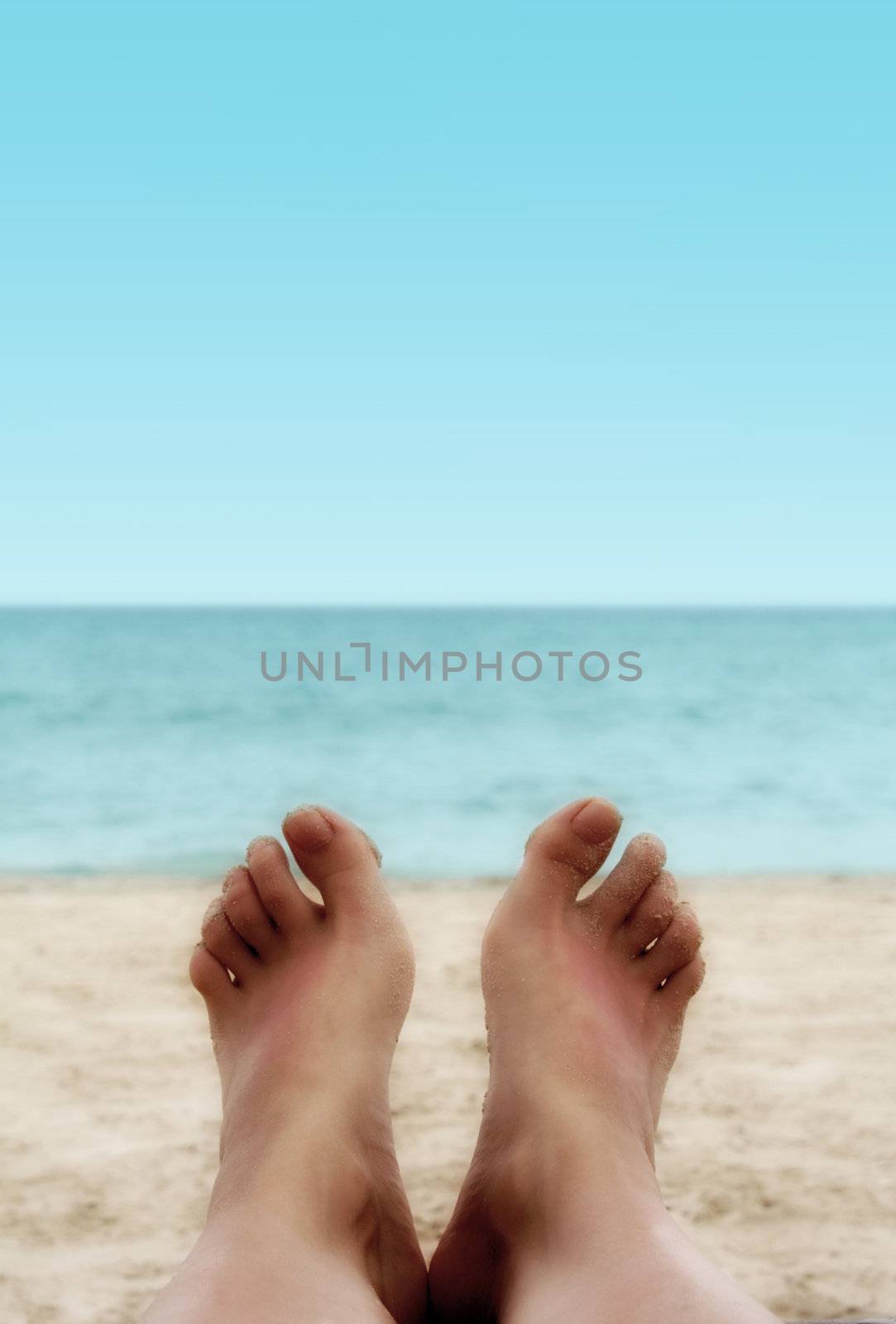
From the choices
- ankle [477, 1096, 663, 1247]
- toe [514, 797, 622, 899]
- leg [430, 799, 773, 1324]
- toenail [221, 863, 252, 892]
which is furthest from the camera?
toenail [221, 863, 252, 892]

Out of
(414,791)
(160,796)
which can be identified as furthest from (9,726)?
(414,791)

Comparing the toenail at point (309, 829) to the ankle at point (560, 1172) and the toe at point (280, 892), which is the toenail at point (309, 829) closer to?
the toe at point (280, 892)

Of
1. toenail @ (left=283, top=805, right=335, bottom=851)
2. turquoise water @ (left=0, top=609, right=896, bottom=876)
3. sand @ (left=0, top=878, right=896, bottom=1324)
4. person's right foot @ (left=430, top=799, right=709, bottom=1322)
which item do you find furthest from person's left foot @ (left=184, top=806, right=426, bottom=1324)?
turquoise water @ (left=0, top=609, right=896, bottom=876)

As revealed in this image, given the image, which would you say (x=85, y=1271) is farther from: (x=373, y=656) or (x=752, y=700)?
(x=373, y=656)

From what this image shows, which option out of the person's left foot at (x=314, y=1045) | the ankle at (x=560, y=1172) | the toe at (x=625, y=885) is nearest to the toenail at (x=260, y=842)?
the person's left foot at (x=314, y=1045)

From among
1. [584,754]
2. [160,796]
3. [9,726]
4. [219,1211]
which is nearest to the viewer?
[219,1211]

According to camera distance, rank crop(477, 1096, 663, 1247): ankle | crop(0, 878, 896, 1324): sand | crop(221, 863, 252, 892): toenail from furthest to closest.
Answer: crop(221, 863, 252, 892): toenail
crop(0, 878, 896, 1324): sand
crop(477, 1096, 663, 1247): ankle

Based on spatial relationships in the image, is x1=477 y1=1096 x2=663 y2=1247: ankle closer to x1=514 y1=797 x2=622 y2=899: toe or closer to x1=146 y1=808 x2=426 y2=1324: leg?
x1=146 y1=808 x2=426 y2=1324: leg
